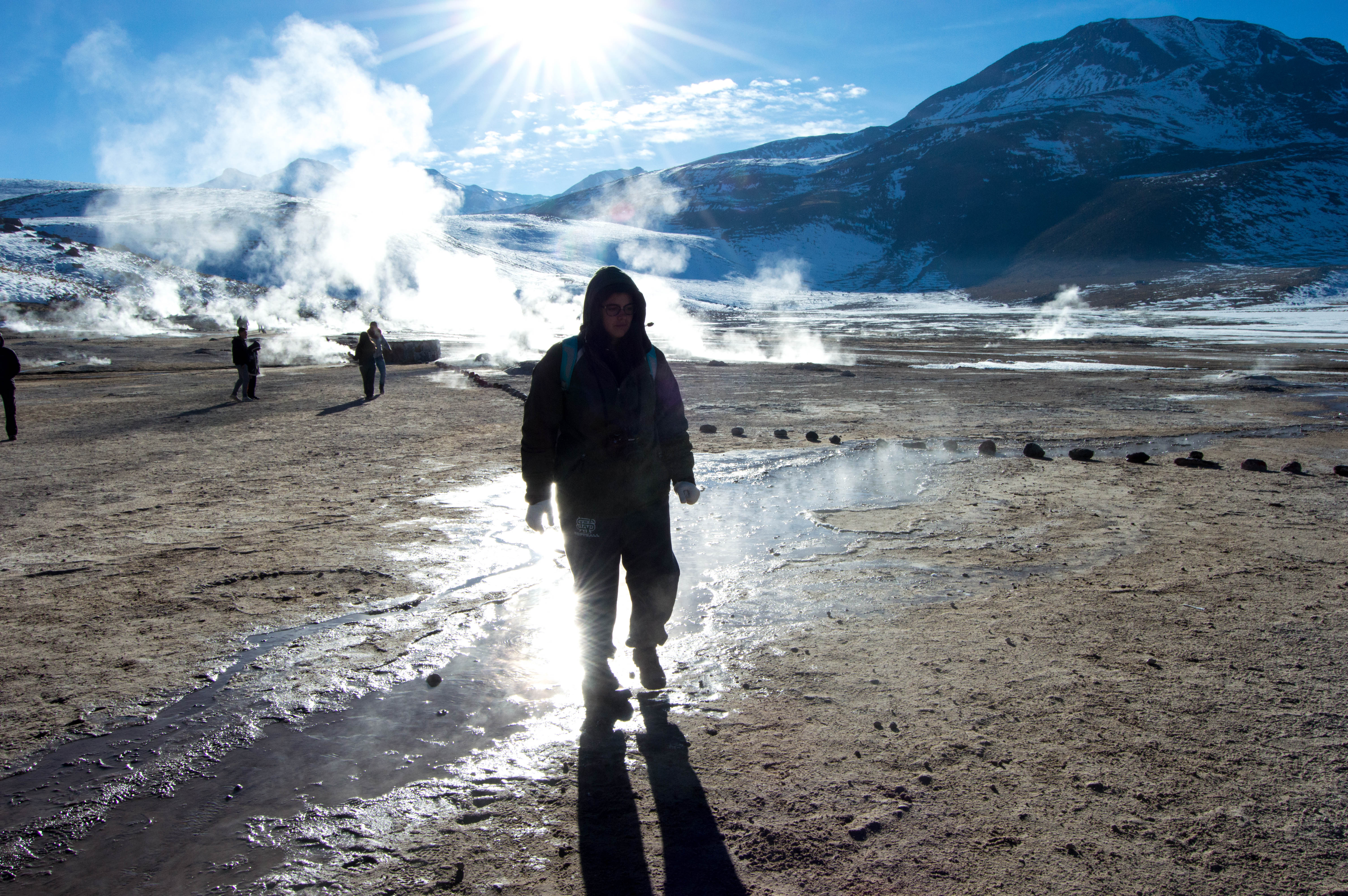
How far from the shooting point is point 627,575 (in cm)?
331

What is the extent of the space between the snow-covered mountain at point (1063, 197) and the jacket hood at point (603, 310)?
116789 mm

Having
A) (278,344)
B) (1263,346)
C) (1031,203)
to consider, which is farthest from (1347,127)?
(278,344)

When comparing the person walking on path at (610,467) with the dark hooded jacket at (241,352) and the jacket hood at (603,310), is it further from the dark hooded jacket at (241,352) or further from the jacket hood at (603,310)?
the dark hooded jacket at (241,352)

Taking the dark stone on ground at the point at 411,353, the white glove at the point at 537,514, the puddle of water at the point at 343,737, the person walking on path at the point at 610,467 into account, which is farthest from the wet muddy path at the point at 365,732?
the dark stone on ground at the point at 411,353

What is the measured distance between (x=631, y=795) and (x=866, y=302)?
11315 centimetres

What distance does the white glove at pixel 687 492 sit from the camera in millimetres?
3164

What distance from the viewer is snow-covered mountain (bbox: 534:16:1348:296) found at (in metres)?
120

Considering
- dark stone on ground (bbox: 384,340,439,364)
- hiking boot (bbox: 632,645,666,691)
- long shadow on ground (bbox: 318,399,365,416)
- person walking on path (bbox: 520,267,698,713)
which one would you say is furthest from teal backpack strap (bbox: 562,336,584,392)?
dark stone on ground (bbox: 384,340,439,364)

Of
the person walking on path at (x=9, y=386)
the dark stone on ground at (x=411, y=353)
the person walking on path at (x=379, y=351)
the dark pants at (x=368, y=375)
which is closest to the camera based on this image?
the person walking on path at (x=9, y=386)

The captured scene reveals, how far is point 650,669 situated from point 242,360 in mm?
13370

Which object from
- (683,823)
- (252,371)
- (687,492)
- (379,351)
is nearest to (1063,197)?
(379,351)

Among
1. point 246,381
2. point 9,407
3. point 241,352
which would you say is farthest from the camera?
point 246,381

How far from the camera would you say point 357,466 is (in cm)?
795

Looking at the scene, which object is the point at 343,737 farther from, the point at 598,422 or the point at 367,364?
the point at 367,364
